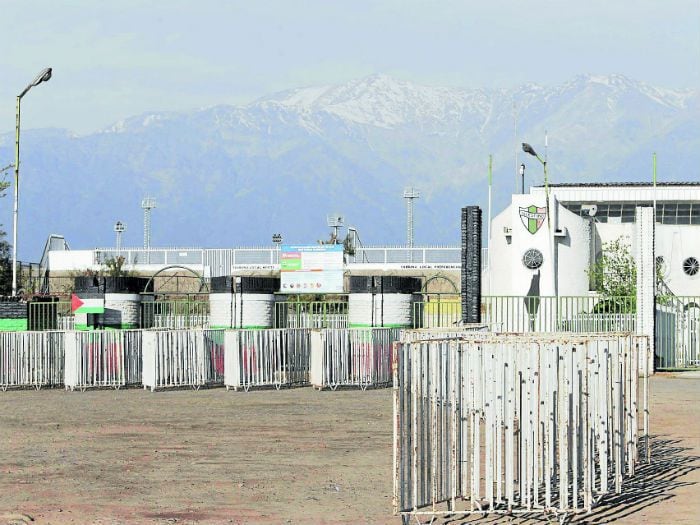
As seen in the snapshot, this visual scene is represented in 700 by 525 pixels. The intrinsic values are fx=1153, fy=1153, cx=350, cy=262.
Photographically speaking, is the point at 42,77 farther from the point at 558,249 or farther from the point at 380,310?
the point at 558,249

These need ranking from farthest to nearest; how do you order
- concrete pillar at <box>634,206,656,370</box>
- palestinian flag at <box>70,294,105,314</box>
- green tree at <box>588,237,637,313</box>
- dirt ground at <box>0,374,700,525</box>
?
green tree at <box>588,237,637,313</box>
concrete pillar at <box>634,206,656,370</box>
palestinian flag at <box>70,294,105,314</box>
dirt ground at <box>0,374,700,525</box>

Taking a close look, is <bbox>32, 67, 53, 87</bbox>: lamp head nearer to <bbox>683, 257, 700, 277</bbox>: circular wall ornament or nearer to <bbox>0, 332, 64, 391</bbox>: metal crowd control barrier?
<bbox>0, 332, 64, 391</bbox>: metal crowd control barrier

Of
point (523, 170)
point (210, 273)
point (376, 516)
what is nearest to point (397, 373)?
point (376, 516)

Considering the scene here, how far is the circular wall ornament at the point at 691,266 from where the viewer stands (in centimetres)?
5878

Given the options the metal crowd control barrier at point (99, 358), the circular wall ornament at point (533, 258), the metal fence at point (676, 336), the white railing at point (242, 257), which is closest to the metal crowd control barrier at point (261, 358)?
the metal crowd control barrier at point (99, 358)

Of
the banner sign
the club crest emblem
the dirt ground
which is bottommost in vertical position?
the dirt ground

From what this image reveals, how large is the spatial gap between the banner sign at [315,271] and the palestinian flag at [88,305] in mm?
10016

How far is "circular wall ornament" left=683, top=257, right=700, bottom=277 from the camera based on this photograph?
2314 inches

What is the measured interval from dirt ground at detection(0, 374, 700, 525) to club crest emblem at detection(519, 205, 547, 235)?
3045 centimetres

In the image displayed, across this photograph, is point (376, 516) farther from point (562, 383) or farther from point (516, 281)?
point (516, 281)

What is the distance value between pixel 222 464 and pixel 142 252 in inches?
2869

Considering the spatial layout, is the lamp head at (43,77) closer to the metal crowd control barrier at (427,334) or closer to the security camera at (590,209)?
the metal crowd control barrier at (427,334)

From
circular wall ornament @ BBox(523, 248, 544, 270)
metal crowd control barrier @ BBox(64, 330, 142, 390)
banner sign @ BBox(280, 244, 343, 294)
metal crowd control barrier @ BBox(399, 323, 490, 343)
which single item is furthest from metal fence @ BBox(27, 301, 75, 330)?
circular wall ornament @ BBox(523, 248, 544, 270)

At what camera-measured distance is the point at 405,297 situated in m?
32.8
